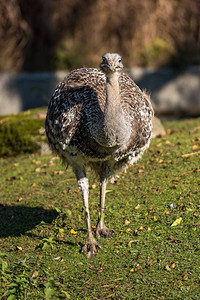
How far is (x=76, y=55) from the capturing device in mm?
14180

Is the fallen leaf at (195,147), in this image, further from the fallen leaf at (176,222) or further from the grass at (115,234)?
the fallen leaf at (176,222)

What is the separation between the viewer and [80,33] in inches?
562

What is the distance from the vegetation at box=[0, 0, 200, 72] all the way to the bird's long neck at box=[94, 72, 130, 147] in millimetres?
8809

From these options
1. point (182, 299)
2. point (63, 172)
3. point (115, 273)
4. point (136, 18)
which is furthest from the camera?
point (136, 18)

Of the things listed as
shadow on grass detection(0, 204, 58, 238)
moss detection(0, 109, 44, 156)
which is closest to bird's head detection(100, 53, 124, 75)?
shadow on grass detection(0, 204, 58, 238)

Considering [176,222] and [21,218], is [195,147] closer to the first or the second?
[176,222]

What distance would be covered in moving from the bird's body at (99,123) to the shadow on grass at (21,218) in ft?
3.43

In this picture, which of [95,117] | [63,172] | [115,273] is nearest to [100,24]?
[63,172]

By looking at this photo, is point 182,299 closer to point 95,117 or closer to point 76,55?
point 95,117

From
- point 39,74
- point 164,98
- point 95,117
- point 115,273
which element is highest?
point 95,117

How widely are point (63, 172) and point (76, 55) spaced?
6222 millimetres

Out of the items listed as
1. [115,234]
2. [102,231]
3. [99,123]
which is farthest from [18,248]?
[99,123]

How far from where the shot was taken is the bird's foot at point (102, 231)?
20.2ft

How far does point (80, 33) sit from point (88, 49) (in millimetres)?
547
